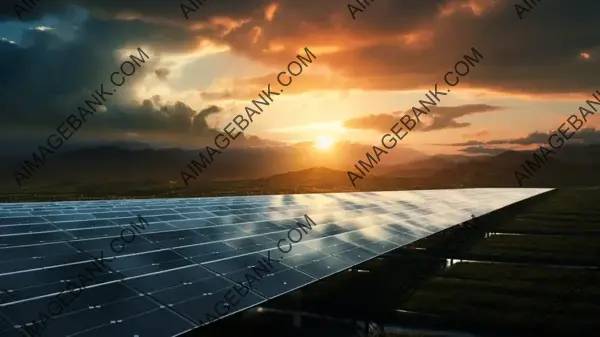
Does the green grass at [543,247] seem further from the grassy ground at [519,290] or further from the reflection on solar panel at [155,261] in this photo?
the reflection on solar panel at [155,261]

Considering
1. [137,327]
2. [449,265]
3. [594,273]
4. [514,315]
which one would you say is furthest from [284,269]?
[594,273]

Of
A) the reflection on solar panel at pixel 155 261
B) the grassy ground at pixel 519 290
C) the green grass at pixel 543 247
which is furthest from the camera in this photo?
the green grass at pixel 543 247

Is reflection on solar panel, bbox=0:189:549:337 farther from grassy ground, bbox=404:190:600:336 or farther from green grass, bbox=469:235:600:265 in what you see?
green grass, bbox=469:235:600:265

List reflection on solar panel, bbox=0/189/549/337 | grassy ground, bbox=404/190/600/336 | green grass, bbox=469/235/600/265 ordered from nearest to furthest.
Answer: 1. reflection on solar panel, bbox=0/189/549/337
2. grassy ground, bbox=404/190/600/336
3. green grass, bbox=469/235/600/265

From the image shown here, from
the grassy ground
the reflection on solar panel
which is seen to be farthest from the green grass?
the reflection on solar panel

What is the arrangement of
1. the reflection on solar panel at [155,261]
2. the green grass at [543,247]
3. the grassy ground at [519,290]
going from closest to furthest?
the reflection on solar panel at [155,261] < the grassy ground at [519,290] < the green grass at [543,247]

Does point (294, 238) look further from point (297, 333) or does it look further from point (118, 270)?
point (118, 270)

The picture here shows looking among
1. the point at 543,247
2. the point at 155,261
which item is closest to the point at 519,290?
the point at 543,247

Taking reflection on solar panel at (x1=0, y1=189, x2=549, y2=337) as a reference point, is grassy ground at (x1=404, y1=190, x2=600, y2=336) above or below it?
below

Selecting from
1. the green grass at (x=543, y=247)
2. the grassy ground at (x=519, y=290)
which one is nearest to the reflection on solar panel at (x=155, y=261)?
the grassy ground at (x=519, y=290)
